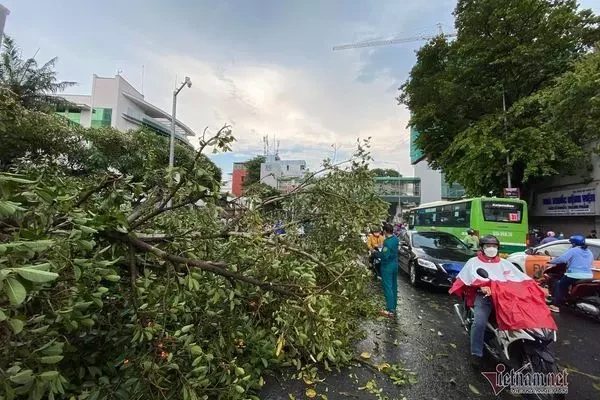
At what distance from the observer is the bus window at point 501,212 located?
14.8 metres

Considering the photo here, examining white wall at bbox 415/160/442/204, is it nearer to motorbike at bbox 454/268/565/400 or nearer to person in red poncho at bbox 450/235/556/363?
person in red poncho at bbox 450/235/556/363

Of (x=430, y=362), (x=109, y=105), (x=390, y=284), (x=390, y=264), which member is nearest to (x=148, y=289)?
(x=430, y=362)

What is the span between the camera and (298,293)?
2799mm

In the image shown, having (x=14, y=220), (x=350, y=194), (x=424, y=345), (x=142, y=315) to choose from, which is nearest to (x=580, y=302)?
(x=424, y=345)

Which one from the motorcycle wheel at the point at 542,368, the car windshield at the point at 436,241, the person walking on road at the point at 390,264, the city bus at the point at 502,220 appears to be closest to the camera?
the motorcycle wheel at the point at 542,368

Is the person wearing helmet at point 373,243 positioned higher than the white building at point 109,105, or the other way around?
the white building at point 109,105

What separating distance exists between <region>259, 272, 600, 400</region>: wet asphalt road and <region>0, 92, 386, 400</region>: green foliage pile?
36 centimetres

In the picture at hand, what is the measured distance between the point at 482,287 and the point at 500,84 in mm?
18828

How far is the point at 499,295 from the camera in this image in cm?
374

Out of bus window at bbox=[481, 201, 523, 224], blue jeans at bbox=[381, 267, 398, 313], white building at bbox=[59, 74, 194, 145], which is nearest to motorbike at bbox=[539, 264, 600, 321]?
blue jeans at bbox=[381, 267, 398, 313]

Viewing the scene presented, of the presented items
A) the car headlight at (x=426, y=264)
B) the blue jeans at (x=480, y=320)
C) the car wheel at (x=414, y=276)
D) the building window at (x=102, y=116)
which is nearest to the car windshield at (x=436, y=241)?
the car wheel at (x=414, y=276)

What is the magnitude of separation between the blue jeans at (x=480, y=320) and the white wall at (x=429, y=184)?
49879 millimetres

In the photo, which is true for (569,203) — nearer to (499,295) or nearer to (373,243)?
(373,243)

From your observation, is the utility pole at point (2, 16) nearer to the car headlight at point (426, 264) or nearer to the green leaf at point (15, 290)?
the green leaf at point (15, 290)
